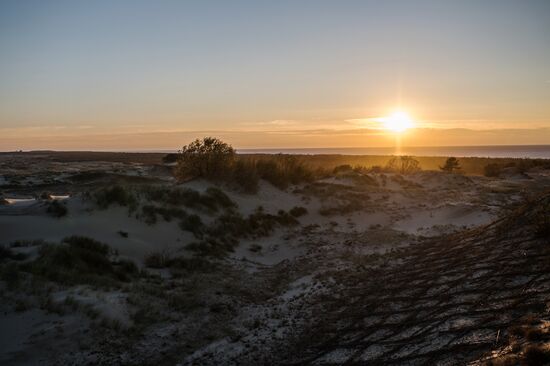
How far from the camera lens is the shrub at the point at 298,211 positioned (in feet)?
70.5

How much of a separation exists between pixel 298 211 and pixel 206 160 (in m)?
6.08

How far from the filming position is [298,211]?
71.4 feet

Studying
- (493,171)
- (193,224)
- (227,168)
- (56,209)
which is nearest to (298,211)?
(227,168)

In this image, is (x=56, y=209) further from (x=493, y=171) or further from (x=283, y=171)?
(x=493, y=171)

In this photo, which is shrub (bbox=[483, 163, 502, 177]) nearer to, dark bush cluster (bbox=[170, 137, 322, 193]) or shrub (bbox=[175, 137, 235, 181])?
dark bush cluster (bbox=[170, 137, 322, 193])

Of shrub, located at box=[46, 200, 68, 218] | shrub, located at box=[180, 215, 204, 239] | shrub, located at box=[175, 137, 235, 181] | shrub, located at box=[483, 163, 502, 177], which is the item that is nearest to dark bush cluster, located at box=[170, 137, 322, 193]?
shrub, located at box=[175, 137, 235, 181]

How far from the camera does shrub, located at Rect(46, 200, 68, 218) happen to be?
14.3m

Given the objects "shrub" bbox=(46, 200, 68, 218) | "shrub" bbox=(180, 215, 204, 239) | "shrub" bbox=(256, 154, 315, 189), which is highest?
"shrub" bbox=(256, 154, 315, 189)

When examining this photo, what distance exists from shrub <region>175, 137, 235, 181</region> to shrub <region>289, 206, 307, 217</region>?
14.7 feet

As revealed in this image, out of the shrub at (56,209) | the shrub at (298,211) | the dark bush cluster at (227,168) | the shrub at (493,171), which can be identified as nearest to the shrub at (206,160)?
the dark bush cluster at (227,168)

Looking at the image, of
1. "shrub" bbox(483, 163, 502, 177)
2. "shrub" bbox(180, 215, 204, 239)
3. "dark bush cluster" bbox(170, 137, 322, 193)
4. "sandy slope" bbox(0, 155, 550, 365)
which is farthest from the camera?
"shrub" bbox(483, 163, 502, 177)

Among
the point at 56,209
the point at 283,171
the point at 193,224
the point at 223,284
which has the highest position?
the point at 283,171

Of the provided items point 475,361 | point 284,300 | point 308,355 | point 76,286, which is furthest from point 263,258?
point 475,361

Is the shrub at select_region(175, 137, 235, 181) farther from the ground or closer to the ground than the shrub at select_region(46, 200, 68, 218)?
farther from the ground
